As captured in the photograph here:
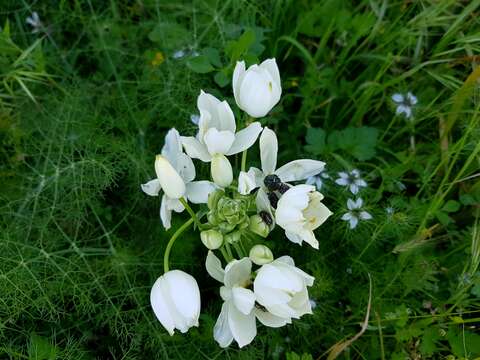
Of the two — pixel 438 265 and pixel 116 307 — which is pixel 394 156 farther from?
pixel 116 307

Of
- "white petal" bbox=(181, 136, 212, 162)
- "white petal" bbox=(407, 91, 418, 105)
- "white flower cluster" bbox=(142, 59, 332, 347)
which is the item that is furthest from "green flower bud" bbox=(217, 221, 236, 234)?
"white petal" bbox=(407, 91, 418, 105)

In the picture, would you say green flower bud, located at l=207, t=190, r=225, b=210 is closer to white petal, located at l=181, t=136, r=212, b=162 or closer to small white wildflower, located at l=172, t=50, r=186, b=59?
white petal, located at l=181, t=136, r=212, b=162

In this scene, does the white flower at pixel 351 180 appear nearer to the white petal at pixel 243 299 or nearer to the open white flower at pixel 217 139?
the open white flower at pixel 217 139

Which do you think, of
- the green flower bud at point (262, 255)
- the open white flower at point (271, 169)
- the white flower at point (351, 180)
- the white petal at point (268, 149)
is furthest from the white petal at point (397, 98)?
the green flower bud at point (262, 255)

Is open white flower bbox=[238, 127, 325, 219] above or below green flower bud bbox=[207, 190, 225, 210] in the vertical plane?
above

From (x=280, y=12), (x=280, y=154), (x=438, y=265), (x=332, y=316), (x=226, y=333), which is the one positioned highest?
(x=280, y=12)

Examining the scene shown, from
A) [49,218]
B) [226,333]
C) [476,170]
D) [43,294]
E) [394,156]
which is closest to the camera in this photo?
[226,333]

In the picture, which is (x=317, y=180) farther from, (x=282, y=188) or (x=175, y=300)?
(x=175, y=300)

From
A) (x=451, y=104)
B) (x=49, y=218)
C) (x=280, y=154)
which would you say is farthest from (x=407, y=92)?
(x=49, y=218)
